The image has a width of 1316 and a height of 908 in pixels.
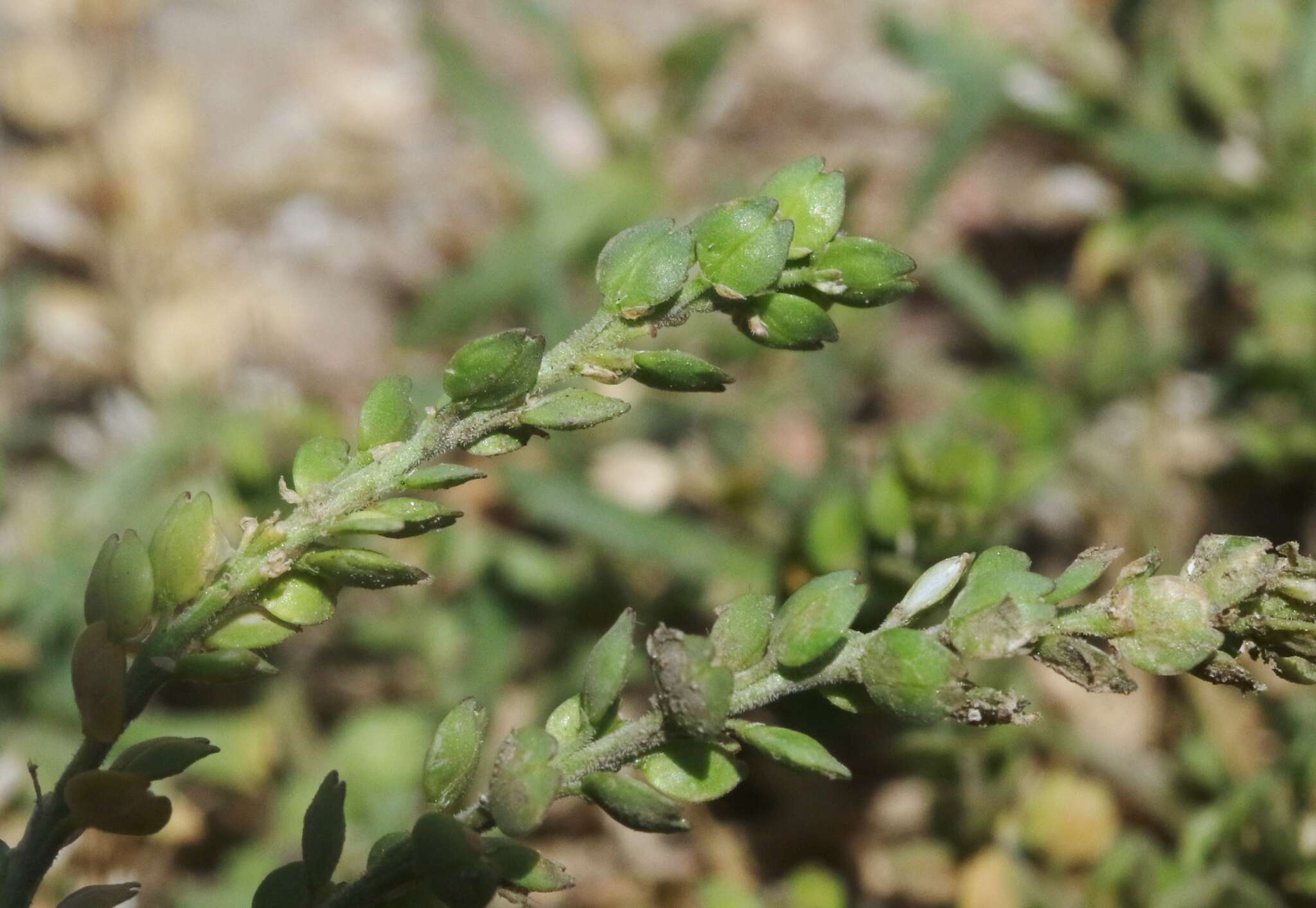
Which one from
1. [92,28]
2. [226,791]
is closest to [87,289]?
[92,28]

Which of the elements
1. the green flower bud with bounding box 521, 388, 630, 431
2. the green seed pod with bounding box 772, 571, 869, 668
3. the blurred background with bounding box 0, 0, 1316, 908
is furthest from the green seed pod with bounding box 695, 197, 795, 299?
the blurred background with bounding box 0, 0, 1316, 908

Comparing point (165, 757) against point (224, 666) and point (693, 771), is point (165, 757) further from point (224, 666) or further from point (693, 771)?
point (693, 771)

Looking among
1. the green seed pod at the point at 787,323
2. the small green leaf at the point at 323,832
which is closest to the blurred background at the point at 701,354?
the green seed pod at the point at 787,323

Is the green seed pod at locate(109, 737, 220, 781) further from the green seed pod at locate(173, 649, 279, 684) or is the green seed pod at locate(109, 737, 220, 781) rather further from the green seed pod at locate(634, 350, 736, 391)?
the green seed pod at locate(634, 350, 736, 391)

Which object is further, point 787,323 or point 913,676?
point 787,323

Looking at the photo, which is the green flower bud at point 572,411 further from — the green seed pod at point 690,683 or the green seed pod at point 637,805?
the green seed pod at point 637,805

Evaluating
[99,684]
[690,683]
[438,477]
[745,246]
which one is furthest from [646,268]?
[99,684]
